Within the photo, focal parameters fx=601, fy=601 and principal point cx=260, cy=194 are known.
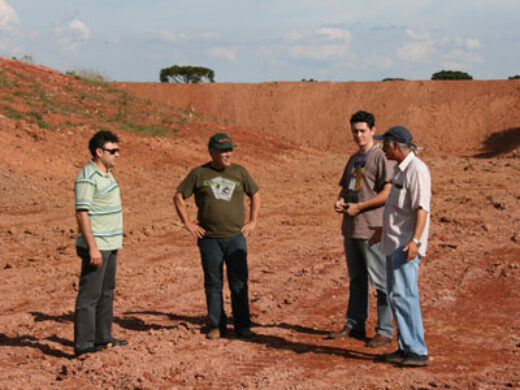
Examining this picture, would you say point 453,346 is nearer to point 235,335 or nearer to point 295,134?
point 235,335

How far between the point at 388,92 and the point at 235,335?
37.8 meters

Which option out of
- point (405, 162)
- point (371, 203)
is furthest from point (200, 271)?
point (405, 162)

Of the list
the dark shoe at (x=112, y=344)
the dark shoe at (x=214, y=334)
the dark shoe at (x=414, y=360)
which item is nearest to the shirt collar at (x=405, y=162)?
the dark shoe at (x=414, y=360)

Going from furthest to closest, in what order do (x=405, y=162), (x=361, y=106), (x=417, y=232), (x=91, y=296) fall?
(x=361, y=106), (x=91, y=296), (x=405, y=162), (x=417, y=232)

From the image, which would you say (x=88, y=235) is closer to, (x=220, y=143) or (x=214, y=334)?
(x=220, y=143)

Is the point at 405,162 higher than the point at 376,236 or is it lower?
higher

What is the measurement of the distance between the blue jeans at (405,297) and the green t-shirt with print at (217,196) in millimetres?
1493

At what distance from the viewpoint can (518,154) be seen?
22.3m

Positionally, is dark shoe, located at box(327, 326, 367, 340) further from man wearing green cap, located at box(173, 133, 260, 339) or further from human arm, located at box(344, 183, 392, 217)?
human arm, located at box(344, 183, 392, 217)

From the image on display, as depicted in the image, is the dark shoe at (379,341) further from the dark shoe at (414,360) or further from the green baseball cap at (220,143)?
the green baseball cap at (220,143)

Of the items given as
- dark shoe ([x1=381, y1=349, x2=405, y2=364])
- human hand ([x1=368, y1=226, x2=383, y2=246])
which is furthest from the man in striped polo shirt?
dark shoe ([x1=381, y1=349, x2=405, y2=364])

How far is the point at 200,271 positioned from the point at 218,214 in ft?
11.6

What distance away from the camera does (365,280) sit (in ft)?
17.2

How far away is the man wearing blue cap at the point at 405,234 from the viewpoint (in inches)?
170
